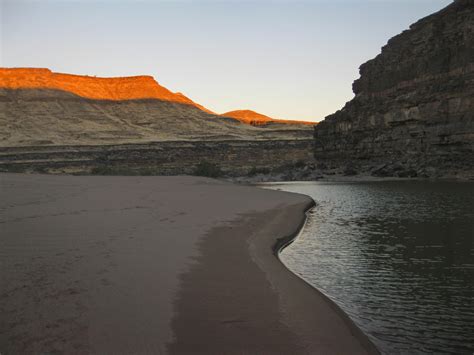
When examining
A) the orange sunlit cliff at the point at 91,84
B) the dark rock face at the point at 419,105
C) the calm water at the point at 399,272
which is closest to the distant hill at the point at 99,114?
the orange sunlit cliff at the point at 91,84

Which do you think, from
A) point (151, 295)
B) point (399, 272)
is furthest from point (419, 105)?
point (151, 295)

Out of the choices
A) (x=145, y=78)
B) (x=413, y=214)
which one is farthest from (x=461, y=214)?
(x=145, y=78)

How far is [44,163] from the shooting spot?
5578 centimetres

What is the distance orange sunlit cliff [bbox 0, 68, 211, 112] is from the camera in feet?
331

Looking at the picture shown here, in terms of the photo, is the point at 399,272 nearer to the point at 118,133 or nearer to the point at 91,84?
the point at 118,133

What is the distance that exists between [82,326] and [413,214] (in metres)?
12.1

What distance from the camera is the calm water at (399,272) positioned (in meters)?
4.70

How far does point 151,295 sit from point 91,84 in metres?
116

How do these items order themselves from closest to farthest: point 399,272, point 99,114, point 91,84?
point 399,272
point 99,114
point 91,84

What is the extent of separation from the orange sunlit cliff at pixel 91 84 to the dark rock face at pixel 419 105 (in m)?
73.7

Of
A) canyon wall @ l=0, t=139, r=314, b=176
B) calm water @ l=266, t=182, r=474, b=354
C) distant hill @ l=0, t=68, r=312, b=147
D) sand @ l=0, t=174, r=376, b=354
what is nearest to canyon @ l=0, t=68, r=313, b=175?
distant hill @ l=0, t=68, r=312, b=147

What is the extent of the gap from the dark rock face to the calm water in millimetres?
21342

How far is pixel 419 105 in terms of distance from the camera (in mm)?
36562

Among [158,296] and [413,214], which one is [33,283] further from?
[413,214]
